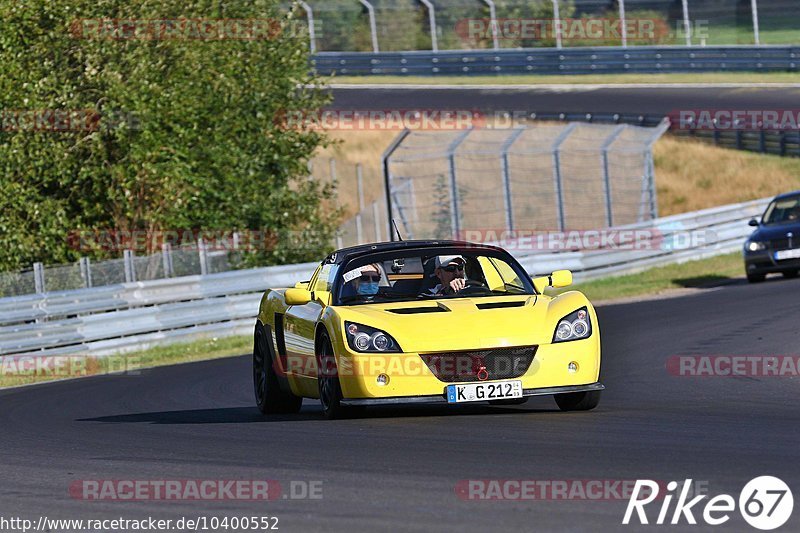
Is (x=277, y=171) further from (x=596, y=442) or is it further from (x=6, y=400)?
(x=596, y=442)

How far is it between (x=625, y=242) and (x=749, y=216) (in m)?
3.86

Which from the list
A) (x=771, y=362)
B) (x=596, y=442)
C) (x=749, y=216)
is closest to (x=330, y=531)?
(x=596, y=442)

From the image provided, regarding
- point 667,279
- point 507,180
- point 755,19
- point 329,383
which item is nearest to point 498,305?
point 329,383

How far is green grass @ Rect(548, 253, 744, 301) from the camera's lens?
26.2 meters

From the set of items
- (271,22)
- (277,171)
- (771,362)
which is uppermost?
(271,22)

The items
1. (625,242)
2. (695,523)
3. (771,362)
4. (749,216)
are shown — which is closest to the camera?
(695,523)

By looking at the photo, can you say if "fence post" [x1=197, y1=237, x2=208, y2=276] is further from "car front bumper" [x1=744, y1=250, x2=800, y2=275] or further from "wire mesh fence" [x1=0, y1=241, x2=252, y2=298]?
"car front bumper" [x1=744, y1=250, x2=800, y2=275]

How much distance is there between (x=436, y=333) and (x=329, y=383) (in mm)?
922

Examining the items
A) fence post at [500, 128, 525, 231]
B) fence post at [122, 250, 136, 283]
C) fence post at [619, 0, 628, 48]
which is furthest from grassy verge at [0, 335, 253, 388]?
fence post at [619, 0, 628, 48]

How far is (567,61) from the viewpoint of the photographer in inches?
1838

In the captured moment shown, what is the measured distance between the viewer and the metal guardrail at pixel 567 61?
4319 centimetres

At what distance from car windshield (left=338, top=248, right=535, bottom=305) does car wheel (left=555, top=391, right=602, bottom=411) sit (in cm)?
93

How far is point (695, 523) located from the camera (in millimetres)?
6082

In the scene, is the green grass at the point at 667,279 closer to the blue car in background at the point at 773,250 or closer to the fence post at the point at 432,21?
the blue car in background at the point at 773,250
